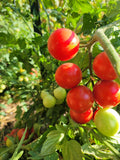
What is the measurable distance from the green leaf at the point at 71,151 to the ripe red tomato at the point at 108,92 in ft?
0.64

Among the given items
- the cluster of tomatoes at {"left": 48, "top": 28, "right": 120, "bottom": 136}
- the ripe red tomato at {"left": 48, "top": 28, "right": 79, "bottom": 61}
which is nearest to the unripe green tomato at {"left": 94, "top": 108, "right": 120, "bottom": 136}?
the cluster of tomatoes at {"left": 48, "top": 28, "right": 120, "bottom": 136}

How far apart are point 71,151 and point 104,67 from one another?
322 mm

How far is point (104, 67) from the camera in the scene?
14.4 inches

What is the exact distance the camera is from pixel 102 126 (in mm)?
Result: 459

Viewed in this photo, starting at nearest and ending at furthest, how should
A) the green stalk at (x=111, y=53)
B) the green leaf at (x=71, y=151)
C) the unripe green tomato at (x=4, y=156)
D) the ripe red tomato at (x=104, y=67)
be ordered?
the green stalk at (x=111, y=53) < the ripe red tomato at (x=104, y=67) < the green leaf at (x=71, y=151) < the unripe green tomato at (x=4, y=156)

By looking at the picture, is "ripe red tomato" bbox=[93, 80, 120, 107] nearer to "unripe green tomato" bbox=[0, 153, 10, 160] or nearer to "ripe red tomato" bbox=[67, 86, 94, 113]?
"ripe red tomato" bbox=[67, 86, 94, 113]

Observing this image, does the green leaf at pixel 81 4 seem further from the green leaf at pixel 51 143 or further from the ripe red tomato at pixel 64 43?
the green leaf at pixel 51 143

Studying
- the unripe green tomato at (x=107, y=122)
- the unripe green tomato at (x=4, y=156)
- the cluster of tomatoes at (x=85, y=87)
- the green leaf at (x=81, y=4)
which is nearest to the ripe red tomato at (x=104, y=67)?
the cluster of tomatoes at (x=85, y=87)

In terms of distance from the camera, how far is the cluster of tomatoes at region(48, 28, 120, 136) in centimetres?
37

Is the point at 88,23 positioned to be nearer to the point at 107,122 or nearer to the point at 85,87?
the point at 85,87

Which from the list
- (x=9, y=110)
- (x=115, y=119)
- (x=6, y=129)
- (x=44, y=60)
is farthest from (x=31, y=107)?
(x=9, y=110)

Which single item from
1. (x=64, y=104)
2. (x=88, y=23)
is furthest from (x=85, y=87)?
(x=64, y=104)

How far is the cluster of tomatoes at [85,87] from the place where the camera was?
1.23ft

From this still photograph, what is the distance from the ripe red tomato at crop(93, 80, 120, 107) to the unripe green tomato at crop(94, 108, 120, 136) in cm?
6
